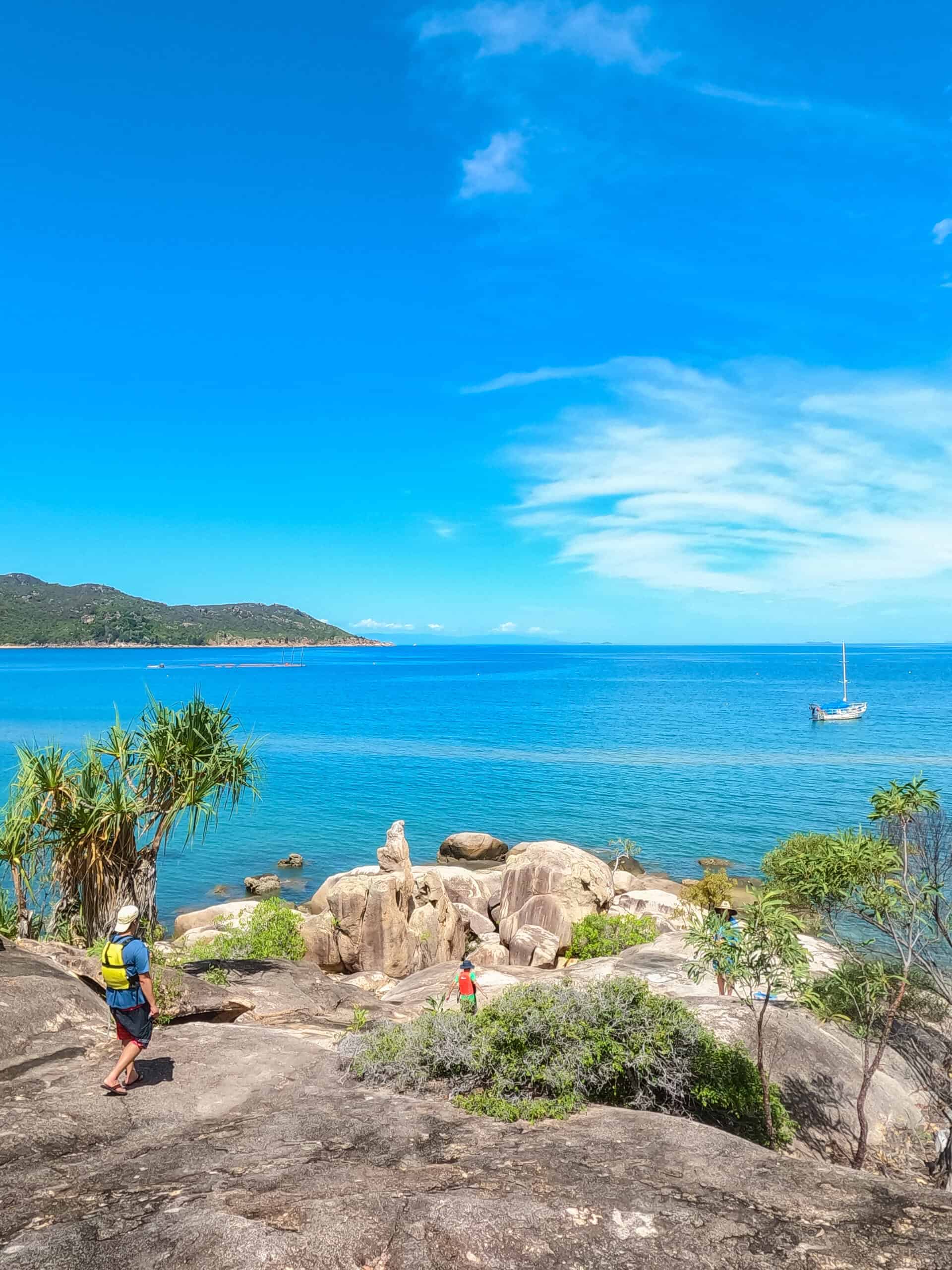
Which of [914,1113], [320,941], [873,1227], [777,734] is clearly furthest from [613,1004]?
[777,734]

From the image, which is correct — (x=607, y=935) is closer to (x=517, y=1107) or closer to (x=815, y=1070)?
(x=815, y=1070)

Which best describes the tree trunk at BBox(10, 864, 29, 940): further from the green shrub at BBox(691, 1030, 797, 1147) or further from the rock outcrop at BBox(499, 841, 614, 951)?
the rock outcrop at BBox(499, 841, 614, 951)

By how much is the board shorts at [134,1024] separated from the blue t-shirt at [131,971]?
0.07 m

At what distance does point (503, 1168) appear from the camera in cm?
859

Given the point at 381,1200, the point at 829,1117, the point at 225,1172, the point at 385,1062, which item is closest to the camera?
the point at 381,1200

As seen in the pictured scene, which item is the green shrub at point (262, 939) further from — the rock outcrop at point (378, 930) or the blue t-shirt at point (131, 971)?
the blue t-shirt at point (131, 971)

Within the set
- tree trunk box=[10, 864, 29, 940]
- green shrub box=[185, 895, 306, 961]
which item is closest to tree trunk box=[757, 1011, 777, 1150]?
green shrub box=[185, 895, 306, 961]

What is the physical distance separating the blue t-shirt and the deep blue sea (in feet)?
29.1

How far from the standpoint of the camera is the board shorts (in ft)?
34.9

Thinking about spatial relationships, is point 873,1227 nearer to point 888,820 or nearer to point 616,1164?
point 616,1164

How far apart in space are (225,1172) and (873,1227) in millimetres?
6862

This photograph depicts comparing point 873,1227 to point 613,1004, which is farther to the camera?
point 613,1004

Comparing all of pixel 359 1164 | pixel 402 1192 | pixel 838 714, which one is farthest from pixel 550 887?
pixel 838 714

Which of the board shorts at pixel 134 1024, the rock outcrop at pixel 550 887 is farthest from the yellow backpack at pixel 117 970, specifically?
the rock outcrop at pixel 550 887
